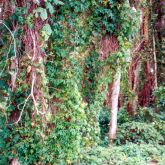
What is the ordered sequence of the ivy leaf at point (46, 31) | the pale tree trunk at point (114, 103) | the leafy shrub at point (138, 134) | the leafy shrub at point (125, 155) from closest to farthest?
the ivy leaf at point (46, 31)
the leafy shrub at point (125, 155)
the pale tree trunk at point (114, 103)
the leafy shrub at point (138, 134)

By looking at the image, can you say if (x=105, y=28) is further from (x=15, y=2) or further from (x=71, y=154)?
(x=71, y=154)

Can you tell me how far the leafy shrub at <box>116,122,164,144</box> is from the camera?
9.32 metres

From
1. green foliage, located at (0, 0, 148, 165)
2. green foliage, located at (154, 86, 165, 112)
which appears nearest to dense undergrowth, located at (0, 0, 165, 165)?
green foliage, located at (0, 0, 148, 165)

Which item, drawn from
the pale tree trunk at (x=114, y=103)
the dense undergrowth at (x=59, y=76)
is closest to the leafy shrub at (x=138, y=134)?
the pale tree trunk at (x=114, y=103)

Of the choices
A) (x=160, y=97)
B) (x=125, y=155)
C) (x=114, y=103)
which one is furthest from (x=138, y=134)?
(x=160, y=97)

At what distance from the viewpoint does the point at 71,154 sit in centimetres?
625

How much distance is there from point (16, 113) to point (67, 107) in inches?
38.4

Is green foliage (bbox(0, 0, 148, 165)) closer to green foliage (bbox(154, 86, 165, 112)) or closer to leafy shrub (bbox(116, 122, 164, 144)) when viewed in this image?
leafy shrub (bbox(116, 122, 164, 144))

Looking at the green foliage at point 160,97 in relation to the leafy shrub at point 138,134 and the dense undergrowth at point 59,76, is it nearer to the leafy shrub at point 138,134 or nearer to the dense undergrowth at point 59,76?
the leafy shrub at point 138,134

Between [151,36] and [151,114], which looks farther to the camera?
[151,36]

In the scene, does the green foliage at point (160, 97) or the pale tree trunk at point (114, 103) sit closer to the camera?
the pale tree trunk at point (114, 103)

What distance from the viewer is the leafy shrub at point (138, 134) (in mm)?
9320

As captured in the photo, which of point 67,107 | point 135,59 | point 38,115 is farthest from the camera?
point 135,59

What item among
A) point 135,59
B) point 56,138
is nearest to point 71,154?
point 56,138
